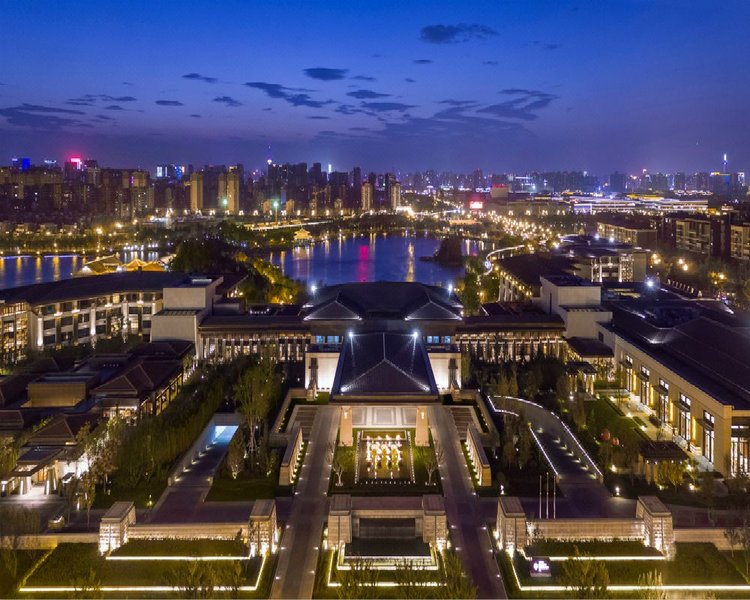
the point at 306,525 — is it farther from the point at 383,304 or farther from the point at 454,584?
the point at 383,304

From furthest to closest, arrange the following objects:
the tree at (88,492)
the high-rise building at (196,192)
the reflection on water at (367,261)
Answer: the high-rise building at (196,192), the reflection on water at (367,261), the tree at (88,492)

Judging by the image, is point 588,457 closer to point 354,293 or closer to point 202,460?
point 202,460

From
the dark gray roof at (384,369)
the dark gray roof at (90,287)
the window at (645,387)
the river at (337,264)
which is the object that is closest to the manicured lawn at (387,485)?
the dark gray roof at (384,369)

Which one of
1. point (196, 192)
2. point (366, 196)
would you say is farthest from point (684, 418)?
point (366, 196)

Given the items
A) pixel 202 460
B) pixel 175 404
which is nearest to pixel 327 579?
pixel 202 460

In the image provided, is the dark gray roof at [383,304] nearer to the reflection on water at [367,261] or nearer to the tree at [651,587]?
the tree at [651,587]
